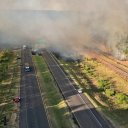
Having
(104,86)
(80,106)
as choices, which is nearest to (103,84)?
(104,86)

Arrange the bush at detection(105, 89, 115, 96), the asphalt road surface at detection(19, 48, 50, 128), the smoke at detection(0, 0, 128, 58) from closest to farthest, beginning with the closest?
the asphalt road surface at detection(19, 48, 50, 128) < the bush at detection(105, 89, 115, 96) < the smoke at detection(0, 0, 128, 58)

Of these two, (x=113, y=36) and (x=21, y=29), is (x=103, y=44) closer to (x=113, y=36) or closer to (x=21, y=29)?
(x=113, y=36)

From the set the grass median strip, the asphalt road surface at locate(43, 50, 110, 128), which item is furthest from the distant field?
the grass median strip

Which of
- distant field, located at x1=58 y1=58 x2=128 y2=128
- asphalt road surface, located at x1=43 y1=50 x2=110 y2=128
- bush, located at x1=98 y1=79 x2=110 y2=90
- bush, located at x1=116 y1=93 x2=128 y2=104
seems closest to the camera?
asphalt road surface, located at x1=43 y1=50 x2=110 y2=128

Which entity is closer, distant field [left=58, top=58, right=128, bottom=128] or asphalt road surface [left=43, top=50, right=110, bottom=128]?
asphalt road surface [left=43, top=50, right=110, bottom=128]

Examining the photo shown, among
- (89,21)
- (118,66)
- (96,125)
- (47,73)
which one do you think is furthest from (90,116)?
(89,21)

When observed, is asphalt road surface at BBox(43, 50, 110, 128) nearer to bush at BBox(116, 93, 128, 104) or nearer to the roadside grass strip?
bush at BBox(116, 93, 128, 104)

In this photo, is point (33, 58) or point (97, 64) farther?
point (33, 58)
